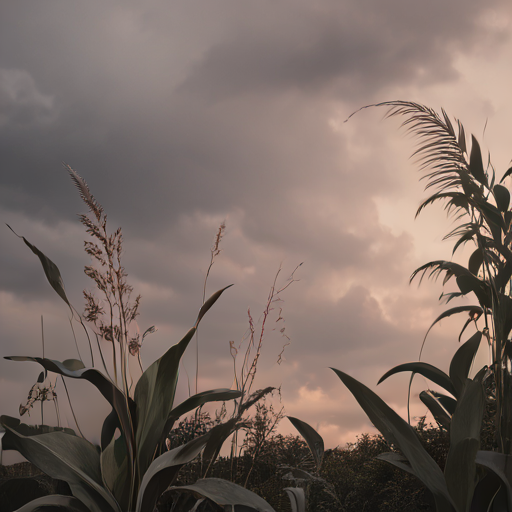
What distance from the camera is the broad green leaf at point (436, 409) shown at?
6.61 ft

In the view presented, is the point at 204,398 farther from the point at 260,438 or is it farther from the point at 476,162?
Result: the point at 476,162

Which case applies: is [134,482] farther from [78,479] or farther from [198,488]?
[198,488]

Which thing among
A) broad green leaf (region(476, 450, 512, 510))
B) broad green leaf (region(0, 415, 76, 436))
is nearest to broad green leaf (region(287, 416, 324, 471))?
broad green leaf (region(476, 450, 512, 510))

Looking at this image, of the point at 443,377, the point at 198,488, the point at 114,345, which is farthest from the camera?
the point at 443,377

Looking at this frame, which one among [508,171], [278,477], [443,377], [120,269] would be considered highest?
[508,171]

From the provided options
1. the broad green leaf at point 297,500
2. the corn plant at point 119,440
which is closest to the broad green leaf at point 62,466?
the corn plant at point 119,440

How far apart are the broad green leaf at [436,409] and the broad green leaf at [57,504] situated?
152cm

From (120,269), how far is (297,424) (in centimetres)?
98

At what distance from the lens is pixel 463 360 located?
1.97 meters

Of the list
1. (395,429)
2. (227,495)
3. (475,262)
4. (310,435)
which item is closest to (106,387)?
(227,495)

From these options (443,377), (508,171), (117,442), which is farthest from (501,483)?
(508,171)

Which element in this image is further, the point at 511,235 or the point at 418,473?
the point at 511,235

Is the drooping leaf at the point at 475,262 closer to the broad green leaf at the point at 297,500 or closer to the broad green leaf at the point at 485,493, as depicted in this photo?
the broad green leaf at the point at 485,493

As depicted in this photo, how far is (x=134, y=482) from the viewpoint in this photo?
4.59ft
